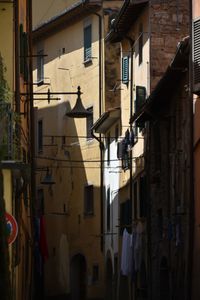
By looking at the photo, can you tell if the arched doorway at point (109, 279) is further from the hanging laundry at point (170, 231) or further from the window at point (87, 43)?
the hanging laundry at point (170, 231)

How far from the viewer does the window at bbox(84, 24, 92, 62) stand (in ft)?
156

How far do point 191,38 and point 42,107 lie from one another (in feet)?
88.7

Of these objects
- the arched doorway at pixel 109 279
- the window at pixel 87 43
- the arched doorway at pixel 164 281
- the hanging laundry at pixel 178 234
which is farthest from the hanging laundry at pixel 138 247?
the window at pixel 87 43

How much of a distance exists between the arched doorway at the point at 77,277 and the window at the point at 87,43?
880 cm

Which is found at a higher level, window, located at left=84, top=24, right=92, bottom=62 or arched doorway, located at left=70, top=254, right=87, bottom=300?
window, located at left=84, top=24, right=92, bottom=62

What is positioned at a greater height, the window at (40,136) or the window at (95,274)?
the window at (40,136)

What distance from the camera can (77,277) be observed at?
1976 inches

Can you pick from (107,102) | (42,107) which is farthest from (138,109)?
(42,107)

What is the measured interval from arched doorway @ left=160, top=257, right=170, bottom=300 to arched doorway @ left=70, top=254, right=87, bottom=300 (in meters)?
15.4

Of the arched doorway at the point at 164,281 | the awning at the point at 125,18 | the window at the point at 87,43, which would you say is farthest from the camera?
the window at the point at 87,43

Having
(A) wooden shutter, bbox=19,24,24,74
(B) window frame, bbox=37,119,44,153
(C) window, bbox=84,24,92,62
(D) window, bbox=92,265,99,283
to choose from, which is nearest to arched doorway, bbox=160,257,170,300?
(A) wooden shutter, bbox=19,24,24,74

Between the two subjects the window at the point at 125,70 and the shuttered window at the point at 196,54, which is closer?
the shuttered window at the point at 196,54

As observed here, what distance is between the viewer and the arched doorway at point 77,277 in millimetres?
49688

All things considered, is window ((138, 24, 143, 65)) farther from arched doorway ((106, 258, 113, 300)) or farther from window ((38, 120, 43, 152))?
window ((38, 120, 43, 152))
